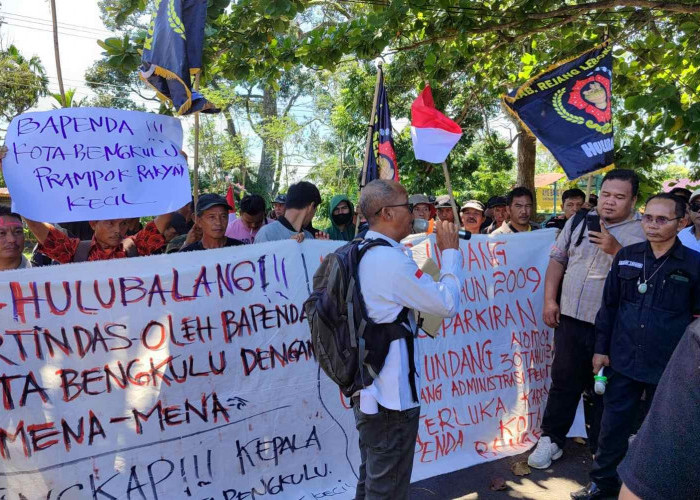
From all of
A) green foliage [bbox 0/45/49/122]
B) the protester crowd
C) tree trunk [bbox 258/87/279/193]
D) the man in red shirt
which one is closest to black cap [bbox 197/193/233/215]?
the protester crowd

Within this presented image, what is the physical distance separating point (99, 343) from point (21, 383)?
388mm

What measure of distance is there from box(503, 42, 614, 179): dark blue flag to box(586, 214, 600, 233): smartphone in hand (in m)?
0.69

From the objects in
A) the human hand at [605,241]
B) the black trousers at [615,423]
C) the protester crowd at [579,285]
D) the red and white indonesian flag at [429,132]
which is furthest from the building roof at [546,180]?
the black trousers at [615,423]

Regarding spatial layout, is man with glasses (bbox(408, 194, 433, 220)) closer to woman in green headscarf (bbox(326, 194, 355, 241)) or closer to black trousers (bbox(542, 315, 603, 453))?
woman in green headscarf (bbox(326, 194, 355, 241))

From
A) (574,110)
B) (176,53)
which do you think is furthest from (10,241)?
(574,110)

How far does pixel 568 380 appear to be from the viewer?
3973 mm

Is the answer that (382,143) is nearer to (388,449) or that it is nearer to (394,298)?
(394,298)

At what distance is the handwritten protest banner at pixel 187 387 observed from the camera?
109 inches

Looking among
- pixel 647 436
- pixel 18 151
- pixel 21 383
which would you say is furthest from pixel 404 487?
pixel 18 151

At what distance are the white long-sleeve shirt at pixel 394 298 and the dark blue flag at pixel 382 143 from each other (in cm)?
191

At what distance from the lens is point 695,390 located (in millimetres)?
977

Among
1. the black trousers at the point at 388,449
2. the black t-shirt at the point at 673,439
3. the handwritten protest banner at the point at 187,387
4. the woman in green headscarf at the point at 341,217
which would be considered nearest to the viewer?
the black t-shirt at the point at 673,439

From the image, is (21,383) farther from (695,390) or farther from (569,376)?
(569,376)

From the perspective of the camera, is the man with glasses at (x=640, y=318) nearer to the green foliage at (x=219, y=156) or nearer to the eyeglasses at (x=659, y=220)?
the eyeglasses at (x=659, y=220)
